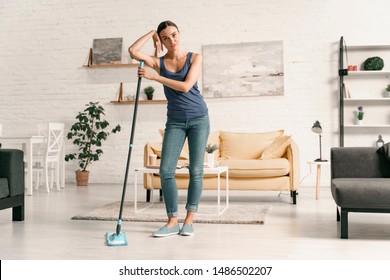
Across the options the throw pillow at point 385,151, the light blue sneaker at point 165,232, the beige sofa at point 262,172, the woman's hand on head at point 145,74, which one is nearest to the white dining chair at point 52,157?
the beige sofa at point 262,172

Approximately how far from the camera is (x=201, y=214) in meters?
4.78

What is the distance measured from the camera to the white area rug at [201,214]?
174 inches

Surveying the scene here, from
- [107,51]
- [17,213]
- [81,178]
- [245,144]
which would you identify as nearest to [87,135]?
[81,178]

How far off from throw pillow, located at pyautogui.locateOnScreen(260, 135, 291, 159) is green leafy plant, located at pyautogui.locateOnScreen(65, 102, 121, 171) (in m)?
2.79

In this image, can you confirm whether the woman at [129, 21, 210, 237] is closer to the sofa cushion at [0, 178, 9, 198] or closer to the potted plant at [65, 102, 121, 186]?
the sofa cushion at [0, 178, 9, 198]

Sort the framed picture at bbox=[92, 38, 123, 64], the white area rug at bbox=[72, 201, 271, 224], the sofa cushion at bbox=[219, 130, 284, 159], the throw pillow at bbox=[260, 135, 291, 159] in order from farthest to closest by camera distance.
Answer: the framed picture at bbox=[92, 38, 123, 64] → the sofa cushion at bbox=[219, 130, 284, 159] → the throw pillow at bbox=[260, 135, 291, 159] → the white area rug at bbox=[72, 201, 271, 224]

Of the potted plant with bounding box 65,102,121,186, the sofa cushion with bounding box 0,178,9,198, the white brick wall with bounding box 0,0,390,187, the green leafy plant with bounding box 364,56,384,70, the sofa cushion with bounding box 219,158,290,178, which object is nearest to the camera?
the sofa cushion with bounding box 0,178,9,198

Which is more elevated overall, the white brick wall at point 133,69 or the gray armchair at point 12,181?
the white brick wall at point 133,69

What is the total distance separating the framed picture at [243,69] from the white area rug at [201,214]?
273cm

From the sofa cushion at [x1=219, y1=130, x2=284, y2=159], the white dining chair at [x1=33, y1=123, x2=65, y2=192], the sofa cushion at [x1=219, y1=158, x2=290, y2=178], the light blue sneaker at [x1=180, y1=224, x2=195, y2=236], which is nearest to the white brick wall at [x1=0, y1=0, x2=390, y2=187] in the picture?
the white dining chair at [x1=33, y1=123, x2=65, y2=192]

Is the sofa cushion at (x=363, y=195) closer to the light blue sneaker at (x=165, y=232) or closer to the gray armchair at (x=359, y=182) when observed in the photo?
the gray armchair at (x=359, y=182)

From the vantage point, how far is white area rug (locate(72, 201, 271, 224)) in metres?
4.42

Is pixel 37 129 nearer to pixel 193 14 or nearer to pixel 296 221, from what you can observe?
pixel 193 14

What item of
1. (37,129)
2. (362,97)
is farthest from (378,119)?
(37,129)
